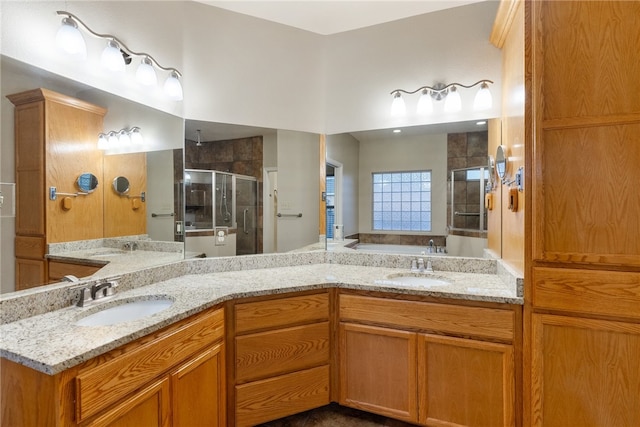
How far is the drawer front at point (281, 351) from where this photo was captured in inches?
68.8

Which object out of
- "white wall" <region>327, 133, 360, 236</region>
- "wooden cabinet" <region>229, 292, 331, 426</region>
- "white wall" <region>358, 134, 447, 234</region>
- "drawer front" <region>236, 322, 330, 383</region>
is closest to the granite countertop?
"wooden cabinet" <region>229, 292, 331, 426</region>

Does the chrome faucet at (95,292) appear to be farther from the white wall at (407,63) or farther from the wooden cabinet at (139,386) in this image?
the white wall at (407,63)

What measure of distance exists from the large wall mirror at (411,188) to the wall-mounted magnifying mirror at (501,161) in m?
0.20

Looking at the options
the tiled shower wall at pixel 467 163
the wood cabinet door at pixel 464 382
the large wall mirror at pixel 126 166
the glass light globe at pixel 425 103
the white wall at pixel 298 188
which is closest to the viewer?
the large wall mirror at pixel 126 166

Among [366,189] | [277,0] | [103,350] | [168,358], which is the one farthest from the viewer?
[366,189]

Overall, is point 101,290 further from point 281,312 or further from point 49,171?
point 281,312

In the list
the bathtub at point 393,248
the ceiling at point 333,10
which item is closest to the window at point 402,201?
the bathtub at point 393,248

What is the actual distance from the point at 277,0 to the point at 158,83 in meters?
1.01

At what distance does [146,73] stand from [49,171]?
87 centimetres

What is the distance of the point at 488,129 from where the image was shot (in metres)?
2.14

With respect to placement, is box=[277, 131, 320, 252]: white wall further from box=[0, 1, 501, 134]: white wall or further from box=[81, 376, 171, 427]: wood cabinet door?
box=[81, 376, 171, 427]: wood cabinet door

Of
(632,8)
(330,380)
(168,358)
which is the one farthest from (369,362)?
(632,8)

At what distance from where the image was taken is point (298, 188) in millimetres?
2518

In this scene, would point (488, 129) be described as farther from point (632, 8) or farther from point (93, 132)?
point (93, 132)
